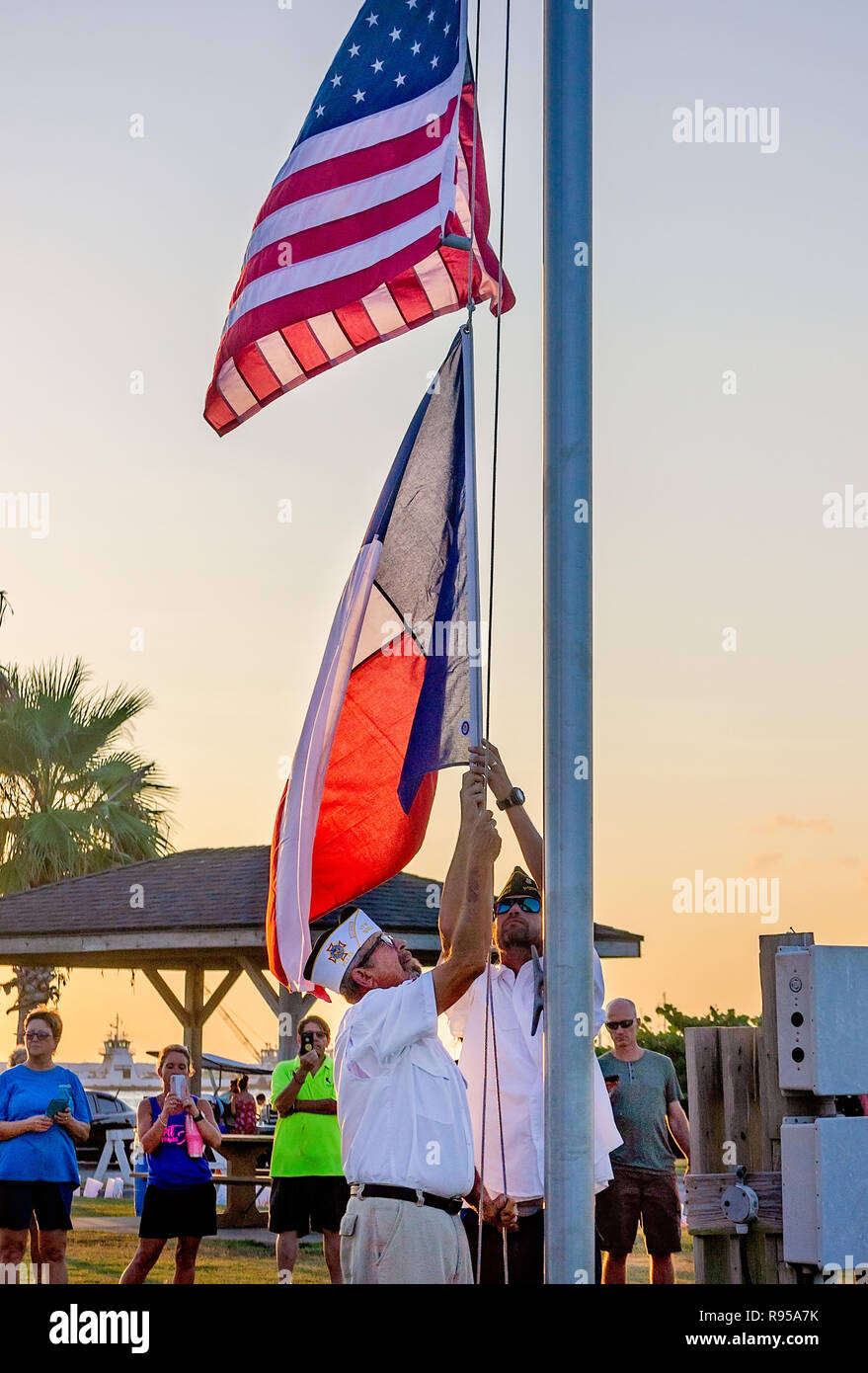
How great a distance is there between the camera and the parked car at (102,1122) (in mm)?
27561

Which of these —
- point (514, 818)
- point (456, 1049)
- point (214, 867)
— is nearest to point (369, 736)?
point (514, 818)

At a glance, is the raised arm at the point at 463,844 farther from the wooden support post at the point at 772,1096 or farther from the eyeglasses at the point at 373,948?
the wooden support post at the point at 772,1096

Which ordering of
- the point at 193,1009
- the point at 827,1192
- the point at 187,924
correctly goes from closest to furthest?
the point at 827,1192 → the point at 187,924 → the point at 193,1009

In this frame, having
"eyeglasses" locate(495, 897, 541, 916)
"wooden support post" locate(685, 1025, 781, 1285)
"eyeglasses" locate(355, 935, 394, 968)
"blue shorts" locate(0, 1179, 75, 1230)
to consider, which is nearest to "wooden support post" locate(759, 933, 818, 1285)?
"wooden support post" locate(685, 1025, 781, 1285)

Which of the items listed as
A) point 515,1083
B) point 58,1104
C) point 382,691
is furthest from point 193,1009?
point 382,691

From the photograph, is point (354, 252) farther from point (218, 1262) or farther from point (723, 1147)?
point (218, 1262)

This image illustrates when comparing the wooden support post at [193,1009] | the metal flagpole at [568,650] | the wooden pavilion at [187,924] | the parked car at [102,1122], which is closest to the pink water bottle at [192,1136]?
the metal flagpole at [568,650]

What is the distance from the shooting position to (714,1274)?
5.13 meters

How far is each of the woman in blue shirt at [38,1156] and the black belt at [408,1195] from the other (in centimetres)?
A: 467

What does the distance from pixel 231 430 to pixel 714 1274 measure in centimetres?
340

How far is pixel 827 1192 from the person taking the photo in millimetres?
4387

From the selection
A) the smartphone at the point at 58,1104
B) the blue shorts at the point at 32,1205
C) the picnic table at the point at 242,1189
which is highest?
the smartphone at the point at 58,1104

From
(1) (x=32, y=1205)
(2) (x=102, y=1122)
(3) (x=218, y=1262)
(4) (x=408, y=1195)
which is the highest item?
(4) (x=408, y=1195)

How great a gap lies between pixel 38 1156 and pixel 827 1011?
5942 mm
